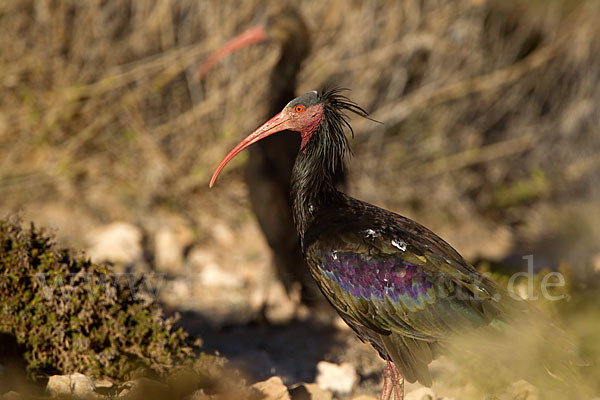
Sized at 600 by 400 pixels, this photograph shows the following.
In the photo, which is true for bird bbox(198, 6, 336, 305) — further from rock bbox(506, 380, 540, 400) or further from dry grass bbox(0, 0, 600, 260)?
rock bbox(506, 380, 540, 400)

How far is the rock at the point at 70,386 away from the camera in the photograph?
3676mm

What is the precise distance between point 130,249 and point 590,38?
6612 mm

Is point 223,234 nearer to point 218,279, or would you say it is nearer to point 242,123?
point 218,279

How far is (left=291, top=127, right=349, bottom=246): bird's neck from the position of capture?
14.0 ft

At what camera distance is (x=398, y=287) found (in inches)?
150

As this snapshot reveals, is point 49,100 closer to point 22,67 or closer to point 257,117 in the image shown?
point 22,67

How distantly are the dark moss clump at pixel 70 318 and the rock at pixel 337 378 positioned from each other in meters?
1.08

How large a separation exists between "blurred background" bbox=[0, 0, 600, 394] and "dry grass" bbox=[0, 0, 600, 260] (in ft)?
0.07

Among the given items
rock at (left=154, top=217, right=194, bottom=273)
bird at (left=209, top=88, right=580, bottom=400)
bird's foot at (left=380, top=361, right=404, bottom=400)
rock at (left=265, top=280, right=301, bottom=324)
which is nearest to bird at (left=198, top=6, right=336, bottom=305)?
rock at (left=265, top=280, right=301, bottom=324)

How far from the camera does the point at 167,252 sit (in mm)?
7543

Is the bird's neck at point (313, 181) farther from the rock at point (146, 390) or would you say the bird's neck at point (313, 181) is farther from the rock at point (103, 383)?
the rock at point (103, 383)

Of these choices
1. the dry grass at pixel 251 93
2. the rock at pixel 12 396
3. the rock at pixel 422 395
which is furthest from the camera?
the dry grass at pixel 251 93

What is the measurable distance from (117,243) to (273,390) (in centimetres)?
378

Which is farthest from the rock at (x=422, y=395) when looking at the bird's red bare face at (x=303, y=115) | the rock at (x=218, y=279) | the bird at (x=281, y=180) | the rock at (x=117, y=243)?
the rock at (x=117, y=243)
